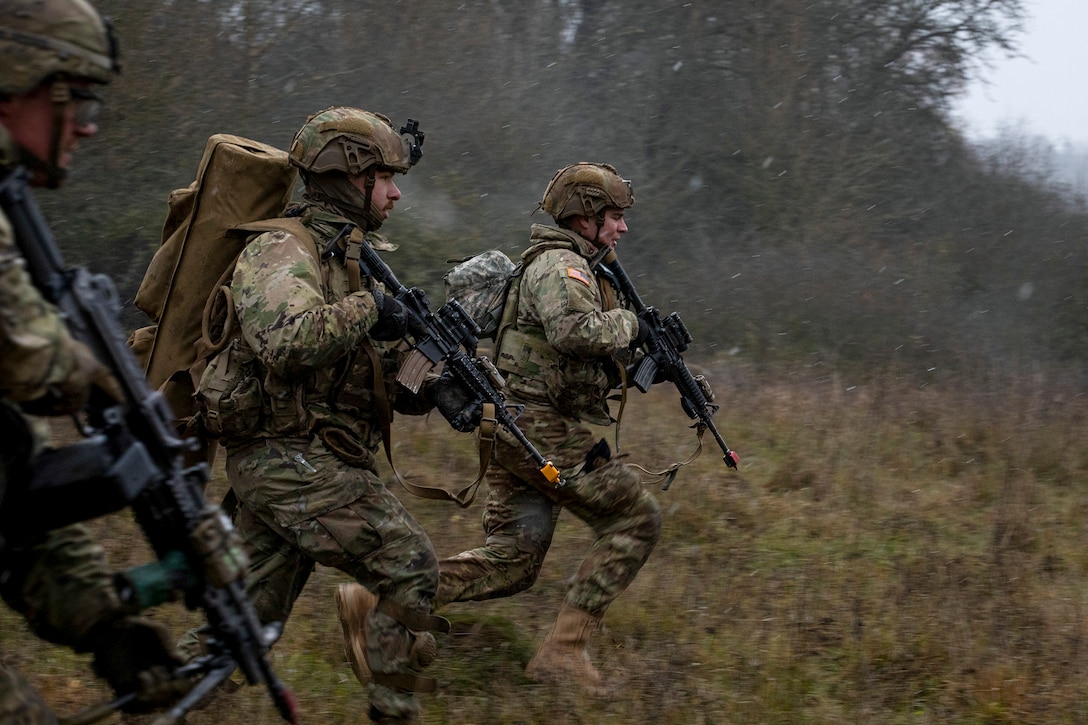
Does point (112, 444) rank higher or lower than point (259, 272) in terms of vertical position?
higher

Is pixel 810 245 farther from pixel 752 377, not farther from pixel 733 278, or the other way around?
pixel 752 377

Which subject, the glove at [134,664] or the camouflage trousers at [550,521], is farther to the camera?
the camouflage trousers at [550,521]

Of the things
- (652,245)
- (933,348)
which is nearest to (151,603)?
(933,348)

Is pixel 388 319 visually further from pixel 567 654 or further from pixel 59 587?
pixel 567 654

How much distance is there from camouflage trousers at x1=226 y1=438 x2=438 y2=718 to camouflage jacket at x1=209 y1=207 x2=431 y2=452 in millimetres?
110

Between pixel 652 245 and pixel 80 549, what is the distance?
12.3 m

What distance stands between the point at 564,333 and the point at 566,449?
54 cm

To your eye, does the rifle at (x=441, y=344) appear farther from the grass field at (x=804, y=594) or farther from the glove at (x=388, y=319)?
the grass field at (x=804, y=594)

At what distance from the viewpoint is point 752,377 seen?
37.0 feet

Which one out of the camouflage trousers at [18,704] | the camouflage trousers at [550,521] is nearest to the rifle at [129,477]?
the camouflage trousers at [18,704]

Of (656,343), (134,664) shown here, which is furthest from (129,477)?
(656,343)

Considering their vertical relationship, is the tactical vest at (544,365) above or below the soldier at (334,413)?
below

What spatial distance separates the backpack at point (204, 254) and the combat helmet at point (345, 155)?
0.41ft

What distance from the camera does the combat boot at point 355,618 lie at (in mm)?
4297
